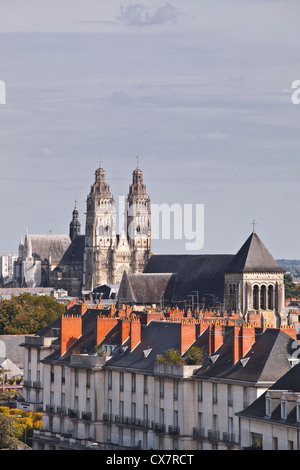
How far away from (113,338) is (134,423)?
25.6 feet

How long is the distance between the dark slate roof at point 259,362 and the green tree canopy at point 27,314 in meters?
72.1

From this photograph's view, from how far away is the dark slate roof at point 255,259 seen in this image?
140125 mm

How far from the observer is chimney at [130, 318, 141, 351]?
79000 mm

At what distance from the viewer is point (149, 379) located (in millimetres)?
73938

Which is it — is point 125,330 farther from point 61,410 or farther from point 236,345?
point 236,345

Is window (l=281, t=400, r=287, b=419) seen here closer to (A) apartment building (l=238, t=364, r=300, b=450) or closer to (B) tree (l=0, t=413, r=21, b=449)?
(A) apartment building (l=238, t=364, r=300, b=450)

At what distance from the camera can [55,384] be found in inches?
3297

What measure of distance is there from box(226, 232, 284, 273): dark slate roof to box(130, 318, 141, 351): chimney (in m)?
60.8

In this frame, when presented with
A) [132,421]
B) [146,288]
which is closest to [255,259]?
[146,288]

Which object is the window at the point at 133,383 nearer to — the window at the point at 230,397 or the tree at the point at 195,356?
the tree at the point at 195,356

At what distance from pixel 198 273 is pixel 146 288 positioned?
6.28 meters

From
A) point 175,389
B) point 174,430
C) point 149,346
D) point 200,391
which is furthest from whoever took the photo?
point 149,346

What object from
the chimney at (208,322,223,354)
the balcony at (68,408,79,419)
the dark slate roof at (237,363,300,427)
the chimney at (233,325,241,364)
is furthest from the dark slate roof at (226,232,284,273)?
the dark slate roof at (237,363,300,427)

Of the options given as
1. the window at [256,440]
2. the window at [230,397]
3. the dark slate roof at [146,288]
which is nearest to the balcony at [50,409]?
the window at [230,397]
